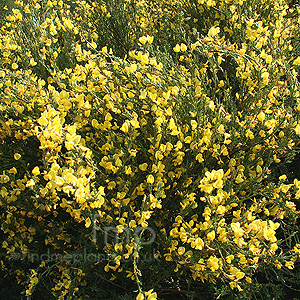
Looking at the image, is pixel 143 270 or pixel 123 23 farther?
pixel 123 23

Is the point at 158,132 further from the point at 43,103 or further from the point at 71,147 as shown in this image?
the point at 43,103

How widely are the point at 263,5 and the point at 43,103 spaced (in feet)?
7.33

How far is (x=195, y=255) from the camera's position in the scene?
61.3 inches

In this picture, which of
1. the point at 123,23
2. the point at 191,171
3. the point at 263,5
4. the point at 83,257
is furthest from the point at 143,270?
the point at 123,23

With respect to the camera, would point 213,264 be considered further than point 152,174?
No

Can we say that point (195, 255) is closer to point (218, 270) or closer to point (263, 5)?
point (218, 270)

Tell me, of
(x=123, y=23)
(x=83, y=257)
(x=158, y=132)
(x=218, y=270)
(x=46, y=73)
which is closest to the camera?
(x=218, y=270)

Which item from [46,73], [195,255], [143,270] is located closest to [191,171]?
[195,255]

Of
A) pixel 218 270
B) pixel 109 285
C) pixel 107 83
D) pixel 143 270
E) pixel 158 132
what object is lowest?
pixel 109 285

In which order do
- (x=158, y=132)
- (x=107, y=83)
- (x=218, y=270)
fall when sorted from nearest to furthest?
(x=218, y=270)
(x=158, y=132)
(x=107, y=83)

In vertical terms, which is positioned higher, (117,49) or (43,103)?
(117,49)

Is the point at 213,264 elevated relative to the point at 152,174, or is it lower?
lower

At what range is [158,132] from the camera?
1.67 meters

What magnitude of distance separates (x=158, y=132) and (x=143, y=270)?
0.83 metres
